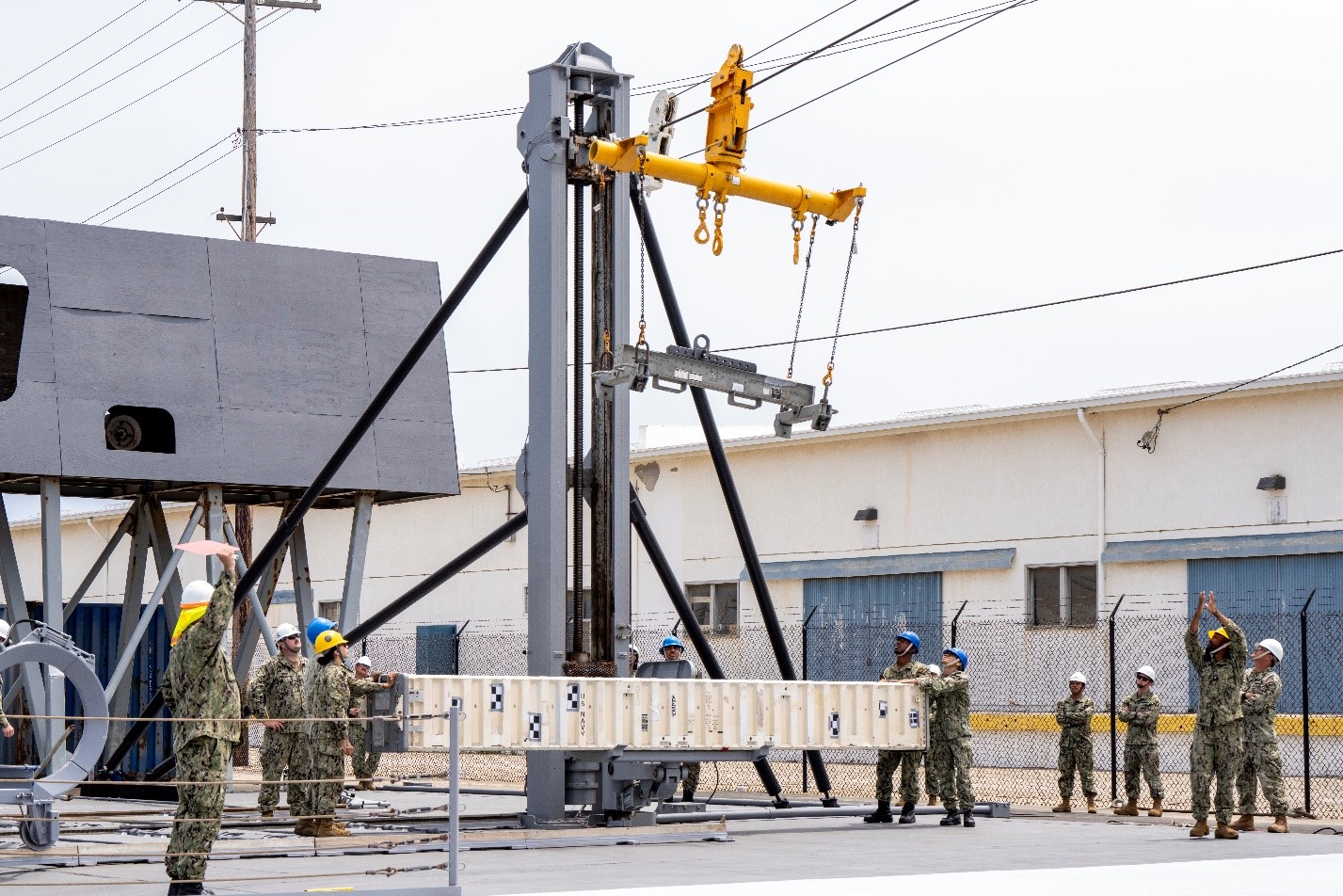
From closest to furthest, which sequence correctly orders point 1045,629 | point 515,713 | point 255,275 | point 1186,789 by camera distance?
point 515,713 < point 255,275 < point 1186,789 < point 1045,629

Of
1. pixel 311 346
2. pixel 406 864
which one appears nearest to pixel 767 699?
pixel 406 864

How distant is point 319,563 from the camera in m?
51.7

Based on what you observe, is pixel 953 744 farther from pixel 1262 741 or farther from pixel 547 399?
pixel 547 399

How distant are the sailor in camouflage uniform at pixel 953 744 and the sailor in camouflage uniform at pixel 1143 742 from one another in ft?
9.36

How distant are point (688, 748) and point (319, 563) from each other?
33589 millimetres

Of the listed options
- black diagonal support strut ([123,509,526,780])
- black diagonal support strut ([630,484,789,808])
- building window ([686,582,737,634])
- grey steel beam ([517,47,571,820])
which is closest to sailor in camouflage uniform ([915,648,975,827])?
black diagonal support strut ([630,484,789,808])

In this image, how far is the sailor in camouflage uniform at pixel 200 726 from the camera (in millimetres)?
12984

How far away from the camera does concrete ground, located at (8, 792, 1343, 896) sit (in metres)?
14.3

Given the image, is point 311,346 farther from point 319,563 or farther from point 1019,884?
point 319,563

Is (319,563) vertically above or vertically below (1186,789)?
above

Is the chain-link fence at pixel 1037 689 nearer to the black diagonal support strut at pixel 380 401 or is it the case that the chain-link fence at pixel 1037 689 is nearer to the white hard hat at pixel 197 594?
the black diagonal support strut at pixel 380 401

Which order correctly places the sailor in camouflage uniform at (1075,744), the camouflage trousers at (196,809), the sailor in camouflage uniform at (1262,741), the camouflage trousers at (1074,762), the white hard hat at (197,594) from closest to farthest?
the camouflage trousers at (196,809) < the white hard hat at (197,594) < the sailor in camouflage uniform at (1262,741) < the sailor in camouflage uniform at (1075,744) < the camouflage trousers at (1074,762)

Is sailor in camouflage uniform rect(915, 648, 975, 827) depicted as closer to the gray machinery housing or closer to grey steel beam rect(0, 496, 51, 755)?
the gray machinery housing

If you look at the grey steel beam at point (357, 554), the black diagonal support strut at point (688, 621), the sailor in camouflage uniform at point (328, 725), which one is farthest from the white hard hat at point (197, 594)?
the grey steel beam at point (357, 554)
